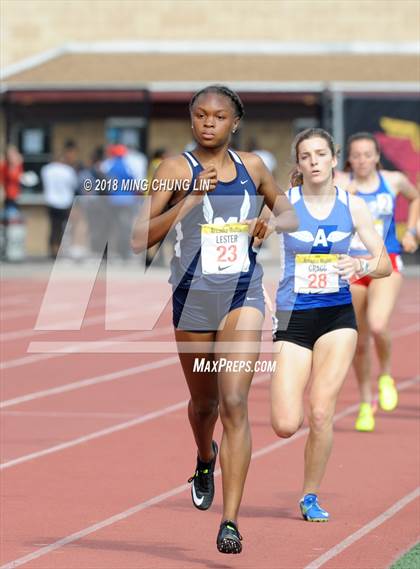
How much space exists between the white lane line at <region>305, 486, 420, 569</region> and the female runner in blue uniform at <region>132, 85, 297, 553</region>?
479 mm

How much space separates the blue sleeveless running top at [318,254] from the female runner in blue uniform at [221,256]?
2.92ft

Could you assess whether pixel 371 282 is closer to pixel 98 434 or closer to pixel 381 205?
pixel 381 205

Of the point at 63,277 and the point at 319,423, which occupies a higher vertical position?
the point at 319,423

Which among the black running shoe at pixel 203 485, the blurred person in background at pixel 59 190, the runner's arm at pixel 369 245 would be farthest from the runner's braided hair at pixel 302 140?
the blurred person in background at pixel 59 190

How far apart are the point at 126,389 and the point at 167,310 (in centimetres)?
836

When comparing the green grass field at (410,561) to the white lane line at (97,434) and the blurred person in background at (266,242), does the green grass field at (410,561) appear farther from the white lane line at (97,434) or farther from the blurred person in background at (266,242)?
the blurred person in background at (266,242)

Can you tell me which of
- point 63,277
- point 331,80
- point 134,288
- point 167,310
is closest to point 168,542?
point 167,310

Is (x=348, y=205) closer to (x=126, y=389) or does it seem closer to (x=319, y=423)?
(x=319, y=423)

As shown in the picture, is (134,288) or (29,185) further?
(29,185)

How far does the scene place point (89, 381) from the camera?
580 inches

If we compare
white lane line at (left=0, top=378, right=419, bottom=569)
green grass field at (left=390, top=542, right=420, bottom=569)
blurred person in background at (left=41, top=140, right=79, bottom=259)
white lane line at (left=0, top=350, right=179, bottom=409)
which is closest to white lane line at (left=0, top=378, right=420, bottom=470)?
white lane line at (left=0, top=378, right=419, bottom=569)

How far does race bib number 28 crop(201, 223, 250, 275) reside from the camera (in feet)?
24.0

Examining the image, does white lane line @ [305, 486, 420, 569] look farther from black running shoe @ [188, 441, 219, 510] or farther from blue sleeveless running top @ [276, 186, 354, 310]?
blue sleeveless running top @ [276, 186, 354, 310]

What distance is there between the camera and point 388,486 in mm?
9367
